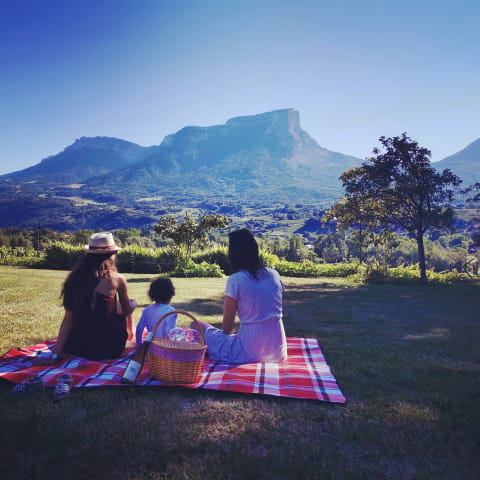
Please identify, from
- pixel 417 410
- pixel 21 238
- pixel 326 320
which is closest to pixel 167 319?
pixel 417 410

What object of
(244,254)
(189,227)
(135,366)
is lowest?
(135,366)

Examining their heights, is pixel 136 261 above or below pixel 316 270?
above

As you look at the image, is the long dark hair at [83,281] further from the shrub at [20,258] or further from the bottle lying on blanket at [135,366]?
the shrub at [20,258]

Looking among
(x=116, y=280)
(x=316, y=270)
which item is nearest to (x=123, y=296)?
(x=116, y=280)

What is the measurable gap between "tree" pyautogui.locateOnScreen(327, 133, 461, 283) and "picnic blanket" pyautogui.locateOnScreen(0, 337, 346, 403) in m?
12.2

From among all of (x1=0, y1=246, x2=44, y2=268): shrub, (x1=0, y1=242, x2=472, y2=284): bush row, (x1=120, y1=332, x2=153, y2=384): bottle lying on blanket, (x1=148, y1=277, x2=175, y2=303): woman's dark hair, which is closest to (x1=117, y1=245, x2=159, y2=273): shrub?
(x1=0, y1=242, x2=472, y2=284): bush row

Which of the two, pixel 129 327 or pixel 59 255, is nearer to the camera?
pixel 129 327

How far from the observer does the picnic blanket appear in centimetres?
347

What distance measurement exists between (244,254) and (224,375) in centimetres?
129

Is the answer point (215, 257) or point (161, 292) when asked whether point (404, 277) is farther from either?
point (161, 292)

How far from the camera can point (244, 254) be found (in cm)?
411

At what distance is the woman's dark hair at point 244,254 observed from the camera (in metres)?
4.09

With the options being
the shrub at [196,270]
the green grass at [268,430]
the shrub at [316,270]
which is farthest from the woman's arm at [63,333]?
the shrub at [316,270]

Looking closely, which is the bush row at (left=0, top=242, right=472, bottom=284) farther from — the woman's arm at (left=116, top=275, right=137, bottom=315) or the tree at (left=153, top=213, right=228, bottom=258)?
the woman's arm at (left=116, top=275, right=137, bottom=315)
